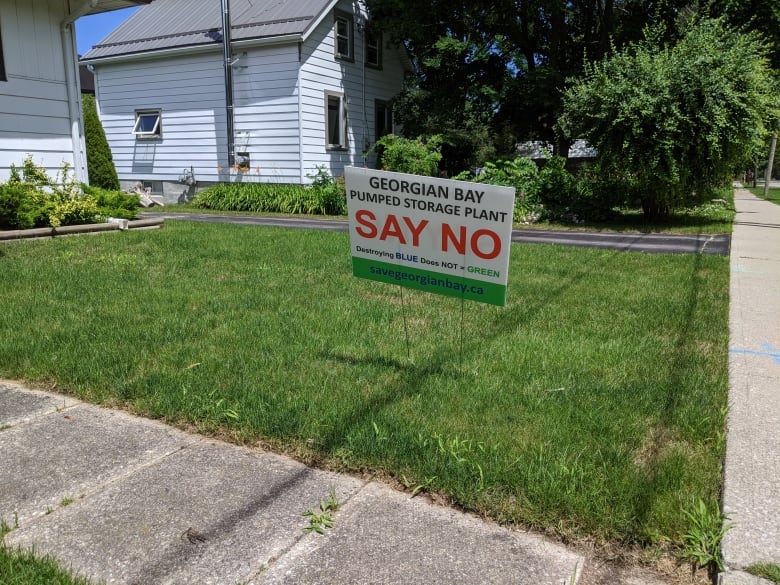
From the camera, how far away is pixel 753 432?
3.24m

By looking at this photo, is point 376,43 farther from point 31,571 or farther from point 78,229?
point 31,571

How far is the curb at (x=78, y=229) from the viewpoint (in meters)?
8.96

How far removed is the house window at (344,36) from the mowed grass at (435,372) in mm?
12648

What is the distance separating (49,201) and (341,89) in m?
10.5

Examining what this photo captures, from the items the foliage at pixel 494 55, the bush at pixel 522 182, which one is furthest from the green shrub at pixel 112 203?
the foliage at pixel 494 55

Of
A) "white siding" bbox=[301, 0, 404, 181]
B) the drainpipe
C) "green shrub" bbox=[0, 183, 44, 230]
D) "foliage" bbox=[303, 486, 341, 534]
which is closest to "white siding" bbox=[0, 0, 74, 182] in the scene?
"green shrub" bbox=[0, 183, 44, 230]

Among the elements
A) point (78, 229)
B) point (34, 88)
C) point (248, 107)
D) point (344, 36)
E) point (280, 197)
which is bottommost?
point (78, 229)

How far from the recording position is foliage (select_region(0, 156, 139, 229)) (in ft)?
29.7

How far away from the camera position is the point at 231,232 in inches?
429

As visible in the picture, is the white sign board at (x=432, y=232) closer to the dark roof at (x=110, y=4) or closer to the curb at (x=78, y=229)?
the curb at (x=78, y=229)

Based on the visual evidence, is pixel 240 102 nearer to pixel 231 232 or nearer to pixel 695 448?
pixel 231 232

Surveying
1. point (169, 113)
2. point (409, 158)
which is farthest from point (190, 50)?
point (409, 158)

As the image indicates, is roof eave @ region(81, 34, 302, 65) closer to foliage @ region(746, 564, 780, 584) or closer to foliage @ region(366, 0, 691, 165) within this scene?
foliage @ region(366, 0, 691, 165)

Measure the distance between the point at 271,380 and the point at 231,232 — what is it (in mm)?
7536
